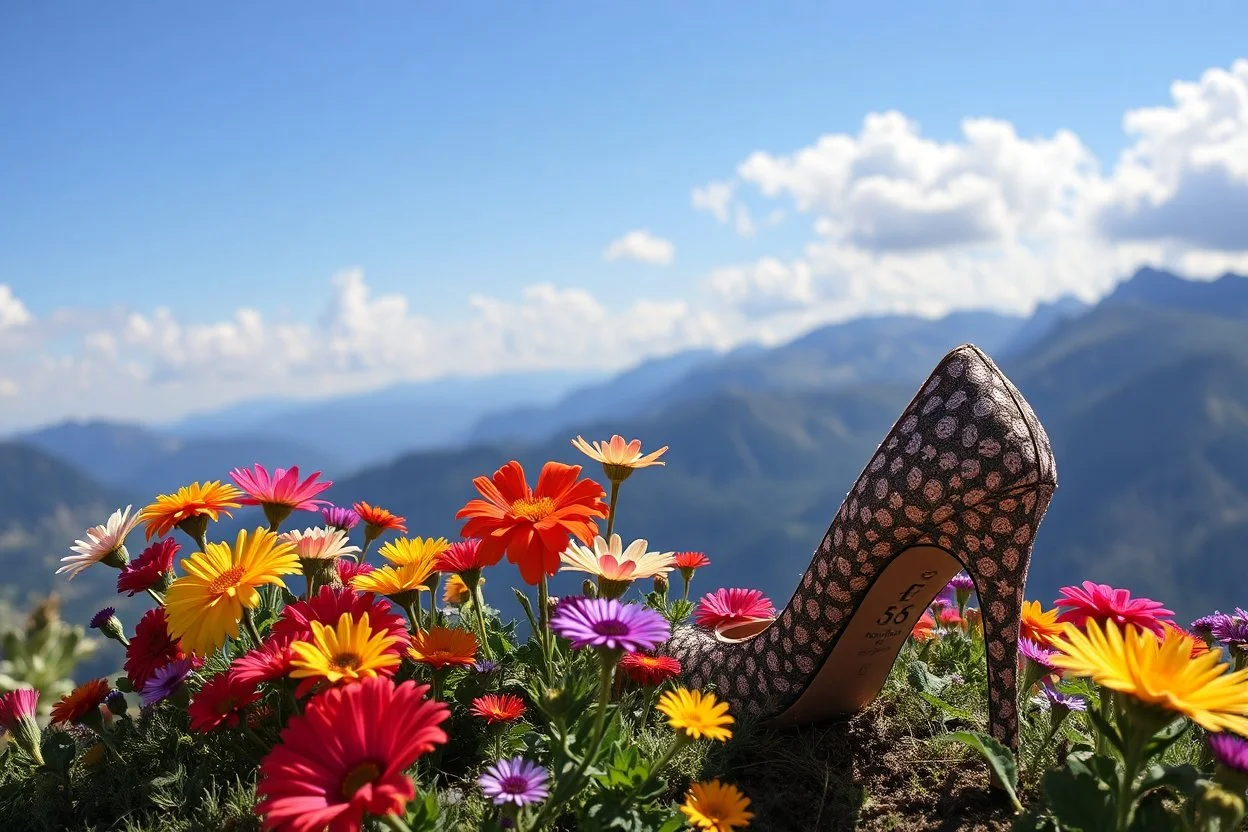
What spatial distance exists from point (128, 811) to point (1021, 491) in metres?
2.65

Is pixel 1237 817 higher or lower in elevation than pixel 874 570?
lower

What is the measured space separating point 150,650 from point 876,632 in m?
2.26

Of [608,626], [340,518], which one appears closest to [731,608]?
[340,518]

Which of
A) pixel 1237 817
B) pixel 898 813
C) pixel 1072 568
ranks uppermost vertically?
pixel 1237 817

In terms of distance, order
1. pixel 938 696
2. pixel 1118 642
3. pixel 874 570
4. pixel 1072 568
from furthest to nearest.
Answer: pixel 1072 568
pixel 938 696
pixel 874 570
pixel 1118 642

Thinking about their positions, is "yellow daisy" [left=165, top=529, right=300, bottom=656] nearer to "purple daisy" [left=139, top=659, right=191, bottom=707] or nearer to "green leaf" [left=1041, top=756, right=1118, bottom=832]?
"purple daisy" [left=139, top=659, right=191, bottom=707]

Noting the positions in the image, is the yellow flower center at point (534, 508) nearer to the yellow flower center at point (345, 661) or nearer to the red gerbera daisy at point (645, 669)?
the red gerbera daisy at point (645, 669)

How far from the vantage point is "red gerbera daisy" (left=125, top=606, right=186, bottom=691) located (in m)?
2.61

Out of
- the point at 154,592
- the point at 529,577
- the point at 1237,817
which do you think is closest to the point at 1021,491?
the point at 1237,817

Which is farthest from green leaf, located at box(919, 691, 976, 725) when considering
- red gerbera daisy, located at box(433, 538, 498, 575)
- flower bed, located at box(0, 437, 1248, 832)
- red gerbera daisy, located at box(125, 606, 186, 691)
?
red gerbera daisy, located at box(125, 606, 186, 691)

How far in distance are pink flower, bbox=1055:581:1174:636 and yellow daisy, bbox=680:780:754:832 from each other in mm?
1144

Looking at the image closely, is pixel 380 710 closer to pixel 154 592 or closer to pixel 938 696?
pixel 154 592

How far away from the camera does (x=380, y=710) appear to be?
5.46 feet

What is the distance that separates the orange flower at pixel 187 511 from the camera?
251 centimetres
